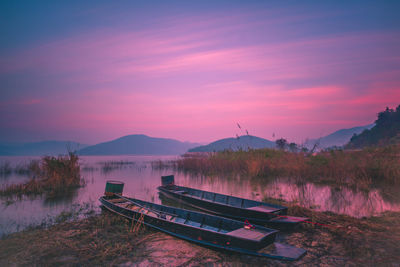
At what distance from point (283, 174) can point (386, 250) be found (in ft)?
41.8

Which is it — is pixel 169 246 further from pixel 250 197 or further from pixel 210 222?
pixel 250 197

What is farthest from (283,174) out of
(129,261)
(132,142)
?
(132,142)

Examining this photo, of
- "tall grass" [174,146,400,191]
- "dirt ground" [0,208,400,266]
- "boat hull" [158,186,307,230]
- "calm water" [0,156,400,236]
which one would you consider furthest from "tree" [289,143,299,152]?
"boat hull" [158,186,307,230]

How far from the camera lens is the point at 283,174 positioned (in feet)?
59.3

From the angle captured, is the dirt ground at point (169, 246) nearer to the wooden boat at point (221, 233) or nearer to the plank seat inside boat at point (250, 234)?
the wooden boat at point (221, 233)

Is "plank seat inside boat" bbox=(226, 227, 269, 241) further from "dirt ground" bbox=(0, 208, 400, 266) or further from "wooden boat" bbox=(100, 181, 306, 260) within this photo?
"dirt ground" bbox=(0, 208, 400, 266)

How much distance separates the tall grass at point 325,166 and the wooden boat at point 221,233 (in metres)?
10.2

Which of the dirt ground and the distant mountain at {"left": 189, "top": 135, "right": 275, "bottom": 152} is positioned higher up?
the distant mountain at {"left": 189, "top": 135, "right": 275, "bottom": 152}

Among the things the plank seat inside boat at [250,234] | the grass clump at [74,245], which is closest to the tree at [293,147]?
the plank seat inside boat at [250,234]

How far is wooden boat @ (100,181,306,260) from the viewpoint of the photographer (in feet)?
16.4

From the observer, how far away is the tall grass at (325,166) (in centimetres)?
1410

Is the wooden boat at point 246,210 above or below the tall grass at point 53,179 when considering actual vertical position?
below

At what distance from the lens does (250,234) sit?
17.4 feet

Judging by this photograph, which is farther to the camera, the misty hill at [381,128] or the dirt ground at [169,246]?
the misty hill at [381,128]
